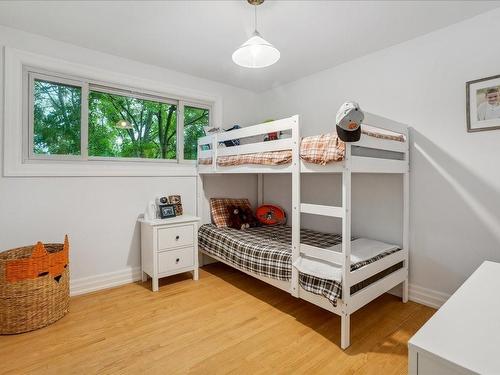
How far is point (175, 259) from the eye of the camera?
2.62 metres

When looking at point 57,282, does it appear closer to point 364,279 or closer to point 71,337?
point 71,337

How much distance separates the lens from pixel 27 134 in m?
2.25

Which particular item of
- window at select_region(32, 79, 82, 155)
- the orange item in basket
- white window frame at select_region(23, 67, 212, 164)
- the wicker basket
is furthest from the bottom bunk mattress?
window at select_region(32, 79, 82, 155)

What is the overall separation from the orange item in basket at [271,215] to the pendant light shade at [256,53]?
6.07 feet

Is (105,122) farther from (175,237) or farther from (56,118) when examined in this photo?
(175,237)

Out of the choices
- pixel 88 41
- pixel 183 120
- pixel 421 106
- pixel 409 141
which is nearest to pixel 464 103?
pixel 421 106

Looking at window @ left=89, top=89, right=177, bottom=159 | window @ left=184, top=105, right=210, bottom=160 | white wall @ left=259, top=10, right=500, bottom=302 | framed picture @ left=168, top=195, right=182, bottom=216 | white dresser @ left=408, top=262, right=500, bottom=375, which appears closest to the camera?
white dresser @ left=408, top=262, right=500, bottom=375

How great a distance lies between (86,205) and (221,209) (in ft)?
4.52

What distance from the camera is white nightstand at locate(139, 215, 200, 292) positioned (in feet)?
8.20

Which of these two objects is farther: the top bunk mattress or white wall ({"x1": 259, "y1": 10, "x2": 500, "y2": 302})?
white wall ({"x1": 259, "y1": 10, "x2": 500, "y2": 302})

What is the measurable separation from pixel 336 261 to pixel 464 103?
1536 millimetres

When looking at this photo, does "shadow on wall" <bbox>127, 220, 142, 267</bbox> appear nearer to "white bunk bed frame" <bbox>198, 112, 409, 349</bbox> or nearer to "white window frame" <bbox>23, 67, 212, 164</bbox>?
"white window frame" <bbox>23, 67, 212, 164</bbox>

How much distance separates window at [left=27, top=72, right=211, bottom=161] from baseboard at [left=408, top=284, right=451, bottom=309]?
2622 mm

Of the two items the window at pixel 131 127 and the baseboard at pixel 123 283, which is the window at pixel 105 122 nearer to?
the window at pixel 131 127
